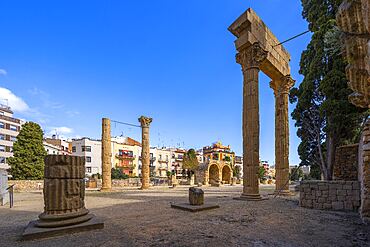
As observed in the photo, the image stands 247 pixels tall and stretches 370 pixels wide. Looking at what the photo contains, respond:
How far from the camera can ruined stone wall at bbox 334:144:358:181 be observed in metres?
9.70

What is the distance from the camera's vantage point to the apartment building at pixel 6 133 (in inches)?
1690

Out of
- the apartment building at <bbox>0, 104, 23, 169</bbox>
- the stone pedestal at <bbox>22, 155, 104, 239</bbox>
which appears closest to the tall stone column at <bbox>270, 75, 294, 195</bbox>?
the stone pedestal at <bbox>22, 155, 104, 239</bbox>

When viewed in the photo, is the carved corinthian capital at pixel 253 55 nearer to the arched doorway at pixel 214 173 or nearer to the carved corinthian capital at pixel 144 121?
the carved corinthian capital at pixel 144 121

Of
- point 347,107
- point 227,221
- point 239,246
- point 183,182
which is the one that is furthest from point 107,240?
point 183,182

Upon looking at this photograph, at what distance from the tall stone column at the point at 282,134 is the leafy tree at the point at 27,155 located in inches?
1062

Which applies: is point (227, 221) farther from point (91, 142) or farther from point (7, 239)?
point (91, 142)

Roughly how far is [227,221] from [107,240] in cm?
312

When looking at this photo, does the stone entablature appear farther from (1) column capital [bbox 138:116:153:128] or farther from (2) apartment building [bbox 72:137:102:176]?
(2) apartment building [bbox 72:137:102:176]

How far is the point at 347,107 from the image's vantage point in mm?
12039

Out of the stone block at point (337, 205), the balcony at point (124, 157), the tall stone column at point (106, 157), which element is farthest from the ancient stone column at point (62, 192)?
the balcony at point (124, 157)

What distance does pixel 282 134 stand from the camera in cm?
1349

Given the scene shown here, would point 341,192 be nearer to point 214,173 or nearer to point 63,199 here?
point 63,199

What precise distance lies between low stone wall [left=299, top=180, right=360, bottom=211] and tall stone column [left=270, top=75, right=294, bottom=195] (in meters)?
4.55

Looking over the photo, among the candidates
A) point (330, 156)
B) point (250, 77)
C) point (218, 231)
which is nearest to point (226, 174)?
point (330, 156)
